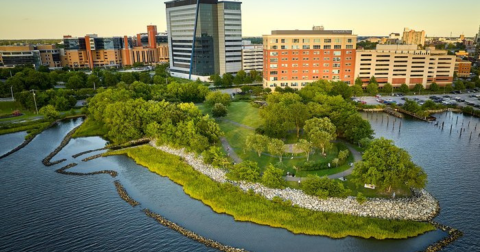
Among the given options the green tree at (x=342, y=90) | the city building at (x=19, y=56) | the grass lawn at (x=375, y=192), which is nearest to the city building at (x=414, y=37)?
the green tree at (x=342, y=90)

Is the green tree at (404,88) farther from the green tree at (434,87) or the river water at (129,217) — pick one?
the river water at (129,217)

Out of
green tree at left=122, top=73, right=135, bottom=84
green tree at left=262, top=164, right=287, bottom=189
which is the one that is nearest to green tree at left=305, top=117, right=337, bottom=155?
green tree at left=262, top=164, right=287, bottom=189

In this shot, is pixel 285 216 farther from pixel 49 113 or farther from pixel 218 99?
pixel 49 113

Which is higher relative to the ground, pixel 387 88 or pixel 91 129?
pixel 387 88

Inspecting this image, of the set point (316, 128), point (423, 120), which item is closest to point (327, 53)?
point (423, 120)

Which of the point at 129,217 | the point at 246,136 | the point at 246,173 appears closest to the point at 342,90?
the point at 246,136

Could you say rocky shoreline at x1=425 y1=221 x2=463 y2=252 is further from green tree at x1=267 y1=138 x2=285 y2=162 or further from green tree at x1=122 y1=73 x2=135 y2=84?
green tree at x1=122 y1=73 x2=135 y2=84
